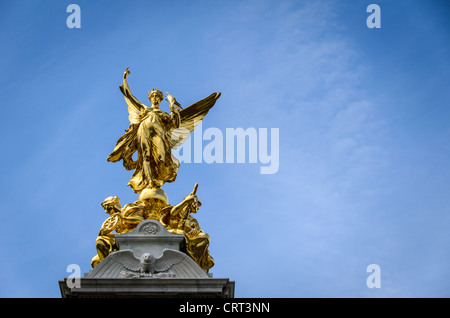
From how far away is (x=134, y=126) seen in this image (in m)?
32.7

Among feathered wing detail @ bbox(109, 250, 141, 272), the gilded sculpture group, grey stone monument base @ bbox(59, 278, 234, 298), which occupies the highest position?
the gilded sculpture group

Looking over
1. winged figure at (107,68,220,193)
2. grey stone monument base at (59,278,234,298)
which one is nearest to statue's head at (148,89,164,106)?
winged figure at (107,68,220,193)

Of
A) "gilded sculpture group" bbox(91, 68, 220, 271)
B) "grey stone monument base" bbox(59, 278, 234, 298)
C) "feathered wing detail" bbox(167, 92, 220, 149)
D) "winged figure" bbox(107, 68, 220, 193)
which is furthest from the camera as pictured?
"feathered wing detail" bbox(167, 92, 220, 149)

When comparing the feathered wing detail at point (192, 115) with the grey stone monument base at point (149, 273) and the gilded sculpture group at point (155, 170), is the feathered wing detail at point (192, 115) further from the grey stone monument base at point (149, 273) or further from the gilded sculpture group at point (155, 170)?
the grey stone monument base at point (149, 273)

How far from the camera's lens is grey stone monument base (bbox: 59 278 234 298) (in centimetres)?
2758

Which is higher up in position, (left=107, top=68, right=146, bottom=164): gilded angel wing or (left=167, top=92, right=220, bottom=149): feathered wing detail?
(left=167, top=92, right=220, bottom=149): feathered wing detail

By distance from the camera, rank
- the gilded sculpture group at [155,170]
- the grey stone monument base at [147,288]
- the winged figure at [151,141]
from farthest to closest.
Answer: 1. the winged figure at [151,141]
2. the gilded sculpture group at [155,170]
3. the grey stone monument base at [147,288]

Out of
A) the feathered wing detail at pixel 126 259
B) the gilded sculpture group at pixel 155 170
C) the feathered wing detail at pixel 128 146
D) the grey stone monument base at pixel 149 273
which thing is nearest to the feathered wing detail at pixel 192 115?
the gilded sculpture group at pixel 155 170

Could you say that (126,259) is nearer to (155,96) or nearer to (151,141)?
(151,141)

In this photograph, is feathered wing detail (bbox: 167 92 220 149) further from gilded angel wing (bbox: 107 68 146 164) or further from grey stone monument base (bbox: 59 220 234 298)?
grey stone monument base (bbox: 59 220 234 298)

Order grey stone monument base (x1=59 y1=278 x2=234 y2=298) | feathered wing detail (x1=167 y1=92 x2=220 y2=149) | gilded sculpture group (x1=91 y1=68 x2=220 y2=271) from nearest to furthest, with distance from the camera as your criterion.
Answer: grey stone monument base (x1=59 y1=278 x2=234 y2=298)
gilded sculpture group (x1=91 y1=68 x2=220 y2=271)
feathered wing detail (x1=167 y1=92 x2=220 y2=149)

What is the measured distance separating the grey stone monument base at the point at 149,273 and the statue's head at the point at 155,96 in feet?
17.3

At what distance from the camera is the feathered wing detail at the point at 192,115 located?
110 feet
